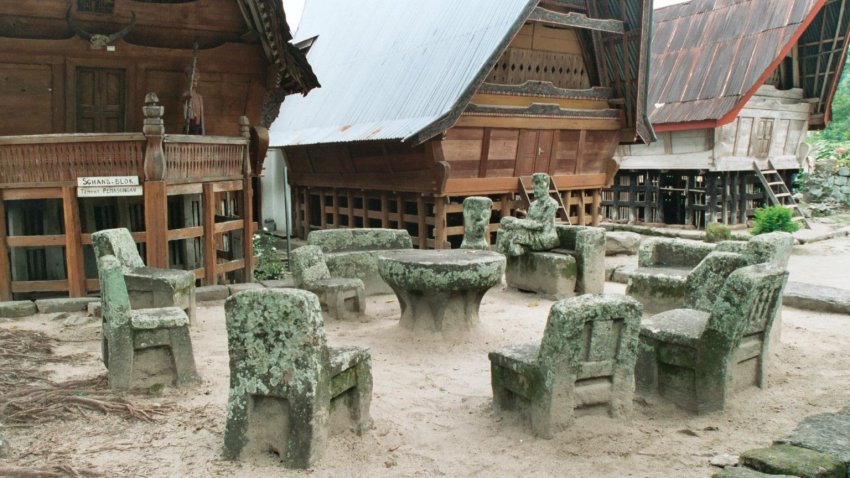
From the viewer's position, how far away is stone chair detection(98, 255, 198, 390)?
5539mm

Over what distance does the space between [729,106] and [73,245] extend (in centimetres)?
1481

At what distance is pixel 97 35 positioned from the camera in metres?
10.0

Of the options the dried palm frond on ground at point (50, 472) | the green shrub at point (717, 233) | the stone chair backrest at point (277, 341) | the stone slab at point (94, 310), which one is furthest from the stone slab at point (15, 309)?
the green shrub at point (717, 233)

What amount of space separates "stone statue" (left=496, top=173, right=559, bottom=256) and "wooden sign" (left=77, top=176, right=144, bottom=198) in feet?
17.3

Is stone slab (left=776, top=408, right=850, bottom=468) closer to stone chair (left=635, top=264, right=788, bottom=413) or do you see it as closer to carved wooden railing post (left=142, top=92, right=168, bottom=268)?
stone chair (left=635, top=264, right=788, bottom=413)

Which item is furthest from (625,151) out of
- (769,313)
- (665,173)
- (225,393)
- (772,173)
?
(225,393)

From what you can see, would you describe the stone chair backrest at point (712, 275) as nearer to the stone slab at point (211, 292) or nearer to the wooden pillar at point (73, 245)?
the stone slab at point (211, 292)

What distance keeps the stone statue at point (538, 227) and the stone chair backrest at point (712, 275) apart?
3.49m

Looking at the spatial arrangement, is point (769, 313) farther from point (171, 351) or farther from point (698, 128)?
point (698, 128)

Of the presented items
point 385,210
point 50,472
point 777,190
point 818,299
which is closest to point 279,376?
point 50,472

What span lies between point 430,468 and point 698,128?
15.8 meters

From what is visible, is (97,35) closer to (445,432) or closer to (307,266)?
(307,266)

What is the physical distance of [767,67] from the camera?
16.8 m

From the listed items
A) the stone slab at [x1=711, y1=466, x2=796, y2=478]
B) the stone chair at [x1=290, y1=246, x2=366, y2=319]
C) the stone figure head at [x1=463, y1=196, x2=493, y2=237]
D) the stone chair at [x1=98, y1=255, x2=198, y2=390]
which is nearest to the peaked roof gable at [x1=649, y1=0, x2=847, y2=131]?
the stone figure head at [x1=463, y1=196, x2=493, y2=237]
